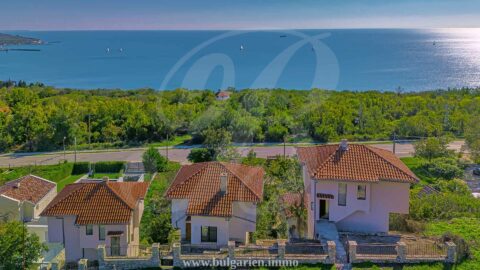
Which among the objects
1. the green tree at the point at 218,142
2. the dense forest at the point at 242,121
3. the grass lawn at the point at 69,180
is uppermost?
the dense forest at the point at 242,121

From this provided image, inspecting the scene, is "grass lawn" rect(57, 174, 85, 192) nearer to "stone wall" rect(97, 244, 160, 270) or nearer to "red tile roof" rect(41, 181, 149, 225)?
"red tile roof" rect(41, 181, 149, 225)

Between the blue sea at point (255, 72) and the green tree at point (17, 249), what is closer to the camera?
the green tree at point (17, 249)

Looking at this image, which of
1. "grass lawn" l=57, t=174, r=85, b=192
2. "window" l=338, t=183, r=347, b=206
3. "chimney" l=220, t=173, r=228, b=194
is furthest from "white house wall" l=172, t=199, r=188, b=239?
"grass lawn" l=57, t=174, r=85, b=192

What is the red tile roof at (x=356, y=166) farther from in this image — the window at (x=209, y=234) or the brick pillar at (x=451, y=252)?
the window at (x=209, y=234)

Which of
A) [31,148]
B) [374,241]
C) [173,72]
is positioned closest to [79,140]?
[31,148]

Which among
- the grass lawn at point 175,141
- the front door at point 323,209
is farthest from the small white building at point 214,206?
the grass lawn at point 175,141

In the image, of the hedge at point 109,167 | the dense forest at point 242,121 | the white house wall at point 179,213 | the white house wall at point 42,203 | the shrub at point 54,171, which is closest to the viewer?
the white house wall at point 179,213

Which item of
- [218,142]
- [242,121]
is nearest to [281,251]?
[218,142]
